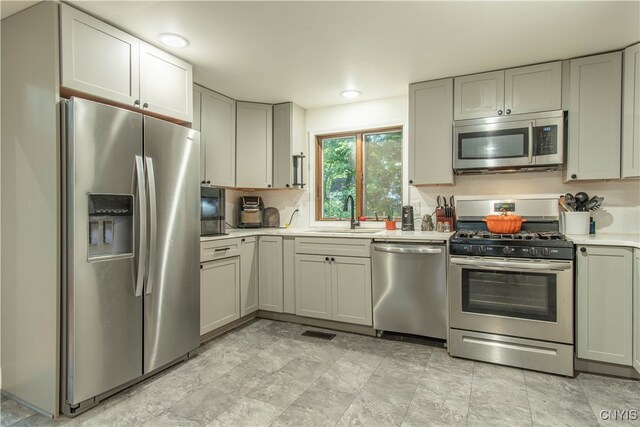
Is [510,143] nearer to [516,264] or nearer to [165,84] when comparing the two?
[516,264]

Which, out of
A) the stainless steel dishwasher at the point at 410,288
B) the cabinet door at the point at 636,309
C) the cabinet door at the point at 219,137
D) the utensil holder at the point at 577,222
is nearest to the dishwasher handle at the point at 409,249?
the stainless steel dishwasher at the point at 410,288

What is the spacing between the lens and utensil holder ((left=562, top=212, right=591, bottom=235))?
270cm

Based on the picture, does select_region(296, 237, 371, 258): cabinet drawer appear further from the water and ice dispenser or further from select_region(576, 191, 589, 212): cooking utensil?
select_region(576, 191, 589, 212): cooking utensil

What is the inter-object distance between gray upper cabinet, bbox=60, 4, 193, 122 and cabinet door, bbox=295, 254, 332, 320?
1629mm

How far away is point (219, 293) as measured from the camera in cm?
301

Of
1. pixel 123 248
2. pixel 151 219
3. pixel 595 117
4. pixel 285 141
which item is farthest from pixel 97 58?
pixel 595 117

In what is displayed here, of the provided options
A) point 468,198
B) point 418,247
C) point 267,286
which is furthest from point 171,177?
point 468,198

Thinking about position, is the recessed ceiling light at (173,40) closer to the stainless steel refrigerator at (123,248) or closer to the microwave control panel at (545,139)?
the stainless steel refrigerator at (123,248)

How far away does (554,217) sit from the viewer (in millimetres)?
2932

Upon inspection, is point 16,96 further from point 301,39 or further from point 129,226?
point 301,39

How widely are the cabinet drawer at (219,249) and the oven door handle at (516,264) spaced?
188cm

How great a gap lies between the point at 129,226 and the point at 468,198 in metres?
2.82

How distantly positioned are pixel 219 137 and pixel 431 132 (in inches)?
80.4

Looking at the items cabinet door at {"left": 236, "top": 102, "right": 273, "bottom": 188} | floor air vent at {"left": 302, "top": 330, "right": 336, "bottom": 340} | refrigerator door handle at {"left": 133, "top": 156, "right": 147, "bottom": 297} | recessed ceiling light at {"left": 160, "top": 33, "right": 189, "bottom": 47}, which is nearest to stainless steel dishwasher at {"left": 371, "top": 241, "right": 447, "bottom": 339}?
floor air vent at {"left": 302, "top": 330, "right": 336, "bottom": 340}
